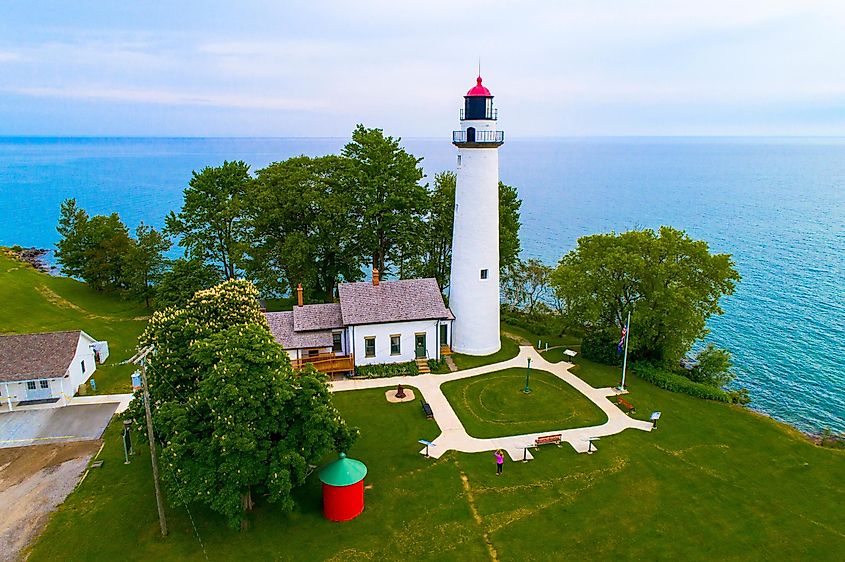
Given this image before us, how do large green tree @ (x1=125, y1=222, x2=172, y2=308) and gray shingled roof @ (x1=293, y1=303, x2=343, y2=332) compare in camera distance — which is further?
large green tree @ (x1=125, y1=222, x2=172, y2=308)

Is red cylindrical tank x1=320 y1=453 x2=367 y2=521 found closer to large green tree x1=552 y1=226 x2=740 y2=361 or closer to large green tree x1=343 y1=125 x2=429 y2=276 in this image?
large green tree x1=552 y1=226 x2=740 y2=361

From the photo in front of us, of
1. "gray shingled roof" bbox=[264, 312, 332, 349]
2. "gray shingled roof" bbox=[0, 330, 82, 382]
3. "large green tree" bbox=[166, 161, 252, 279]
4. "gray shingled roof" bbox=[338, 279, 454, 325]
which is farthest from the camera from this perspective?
"large green tree" bbox=[166, 161, 252, 279]

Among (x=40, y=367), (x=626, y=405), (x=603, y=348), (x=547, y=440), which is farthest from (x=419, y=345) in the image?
(x=40, y=367)

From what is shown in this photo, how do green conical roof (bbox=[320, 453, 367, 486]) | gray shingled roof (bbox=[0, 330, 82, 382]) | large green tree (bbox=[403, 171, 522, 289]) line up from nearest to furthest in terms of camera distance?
green conical roof (bbox=[320, 453, 367, 486])
gray shingled roof (bbox=[0, 330, 82, 382])
large green tree (bbox=[403, 171, 522, 289])

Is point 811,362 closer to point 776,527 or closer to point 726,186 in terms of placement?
point 776,527

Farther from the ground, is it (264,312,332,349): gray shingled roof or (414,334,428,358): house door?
(264,312,332,349): gray shingled roof

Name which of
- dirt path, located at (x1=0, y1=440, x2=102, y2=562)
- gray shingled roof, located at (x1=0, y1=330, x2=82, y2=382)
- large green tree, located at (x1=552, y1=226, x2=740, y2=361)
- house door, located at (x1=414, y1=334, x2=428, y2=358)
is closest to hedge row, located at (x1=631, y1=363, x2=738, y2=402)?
large green tree, located at (x1=552, y1=226, x2=740, y2=361)

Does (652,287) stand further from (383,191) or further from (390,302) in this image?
(383,191)
